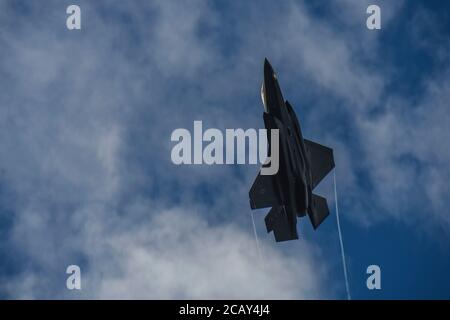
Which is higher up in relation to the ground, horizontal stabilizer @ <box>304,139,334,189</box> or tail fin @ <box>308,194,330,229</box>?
horizontal stabilizer @ <box>304,139,334,189</box>

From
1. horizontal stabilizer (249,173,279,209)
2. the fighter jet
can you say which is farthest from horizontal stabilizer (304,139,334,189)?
horizontal stabilizer (249,173,279,209)

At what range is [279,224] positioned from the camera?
48812 mm

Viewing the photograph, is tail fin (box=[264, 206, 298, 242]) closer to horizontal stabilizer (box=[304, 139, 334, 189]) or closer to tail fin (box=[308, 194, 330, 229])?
tail fin (box=[308, 194, 330, 229])

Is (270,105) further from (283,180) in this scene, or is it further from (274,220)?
(274,220)

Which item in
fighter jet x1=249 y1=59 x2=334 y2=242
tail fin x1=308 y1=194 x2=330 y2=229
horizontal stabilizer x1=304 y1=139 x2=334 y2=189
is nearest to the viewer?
fighter jet x1=249 y1=59 x2=334 y2=242

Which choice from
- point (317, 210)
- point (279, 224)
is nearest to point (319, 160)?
point (317, 210)

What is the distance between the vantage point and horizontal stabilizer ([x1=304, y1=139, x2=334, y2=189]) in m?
54.3
